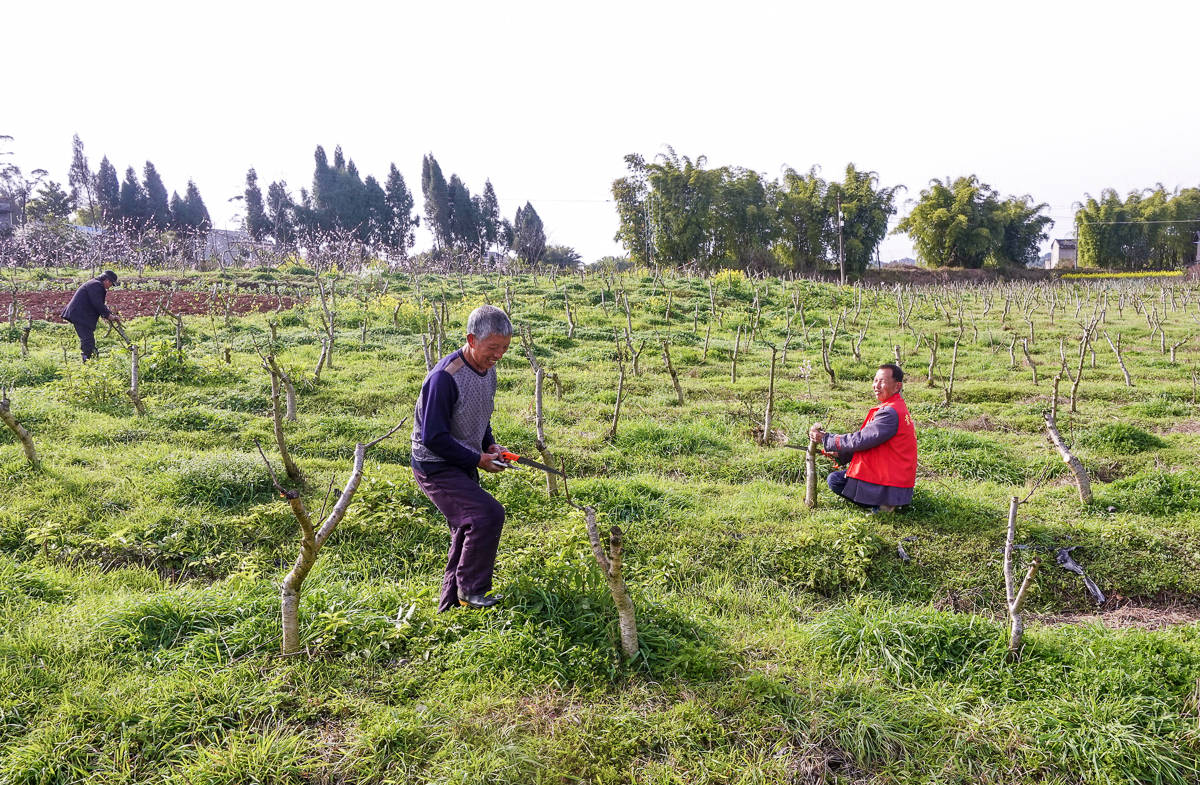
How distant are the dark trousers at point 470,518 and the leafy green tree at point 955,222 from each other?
41209 millimetres

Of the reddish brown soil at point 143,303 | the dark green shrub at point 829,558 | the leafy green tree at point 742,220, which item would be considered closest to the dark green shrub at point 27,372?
the reddish brown soil at point 143,303

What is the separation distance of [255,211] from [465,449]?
4522 centimetres

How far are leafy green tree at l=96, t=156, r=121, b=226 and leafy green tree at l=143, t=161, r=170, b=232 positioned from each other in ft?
5.43

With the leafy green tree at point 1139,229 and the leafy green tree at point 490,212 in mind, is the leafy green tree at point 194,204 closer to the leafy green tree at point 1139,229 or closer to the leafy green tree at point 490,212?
the leafy green tree at point 490,212

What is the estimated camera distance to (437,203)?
4331 centimetres

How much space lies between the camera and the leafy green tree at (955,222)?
3856cm

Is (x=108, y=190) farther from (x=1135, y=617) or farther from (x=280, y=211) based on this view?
(x=1135, y=617)

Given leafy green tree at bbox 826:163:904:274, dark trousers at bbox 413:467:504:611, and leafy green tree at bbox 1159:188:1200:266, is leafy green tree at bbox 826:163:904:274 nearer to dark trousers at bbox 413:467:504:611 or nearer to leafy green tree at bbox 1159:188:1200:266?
leafy green tree at bbox 1159:188:1200:266

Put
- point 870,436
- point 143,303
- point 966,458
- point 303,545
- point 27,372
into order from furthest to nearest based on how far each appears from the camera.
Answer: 1. point 143,303
2. point 27,372
3. point 966,458
4. point 870,436
5. point 303,545

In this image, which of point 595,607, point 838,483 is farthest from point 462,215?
point 595,607

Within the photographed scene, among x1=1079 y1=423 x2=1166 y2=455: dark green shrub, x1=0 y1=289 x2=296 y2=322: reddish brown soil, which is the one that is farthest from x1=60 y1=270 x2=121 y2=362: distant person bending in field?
x1=1079 y1=423 x2=1166 y2=455: dark green shrub

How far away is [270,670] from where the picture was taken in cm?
330

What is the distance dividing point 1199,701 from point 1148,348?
44.7 ft

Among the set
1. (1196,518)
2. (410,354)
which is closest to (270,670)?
(1196,518)
